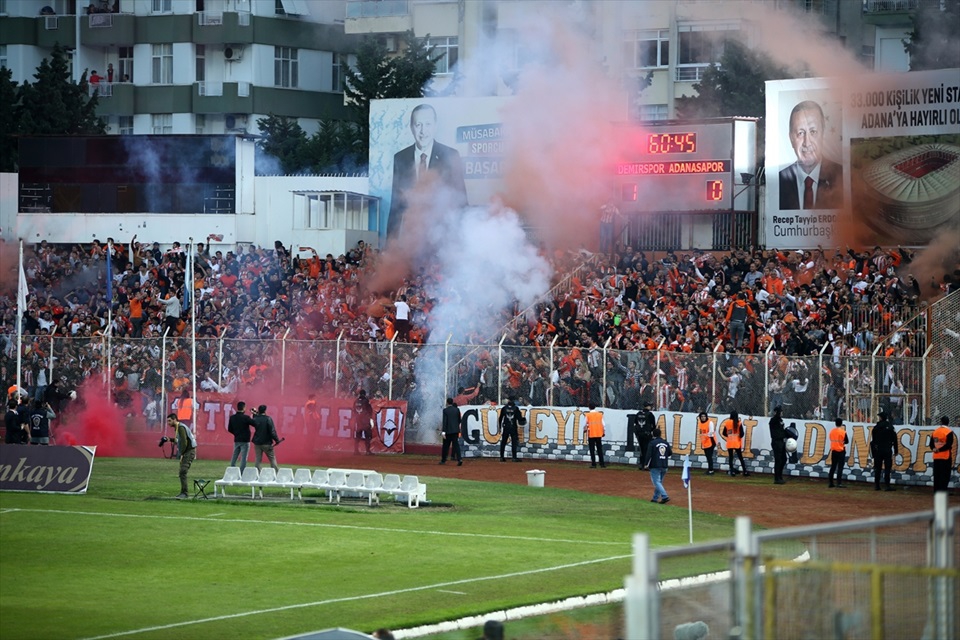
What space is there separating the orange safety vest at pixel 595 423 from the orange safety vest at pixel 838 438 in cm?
590

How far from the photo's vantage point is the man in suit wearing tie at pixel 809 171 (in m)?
42.1

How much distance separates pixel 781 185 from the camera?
42.8 metres

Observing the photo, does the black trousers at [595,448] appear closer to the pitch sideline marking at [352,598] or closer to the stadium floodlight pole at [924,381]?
the stadium floodlight pole at [924,381]

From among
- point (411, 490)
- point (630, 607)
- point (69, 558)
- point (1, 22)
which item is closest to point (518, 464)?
point (411, 490)

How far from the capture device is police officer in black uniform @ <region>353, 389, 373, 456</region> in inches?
1475

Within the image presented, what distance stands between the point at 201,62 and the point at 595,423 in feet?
133

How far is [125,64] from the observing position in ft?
230

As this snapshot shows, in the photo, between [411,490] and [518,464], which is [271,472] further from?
[518,464]

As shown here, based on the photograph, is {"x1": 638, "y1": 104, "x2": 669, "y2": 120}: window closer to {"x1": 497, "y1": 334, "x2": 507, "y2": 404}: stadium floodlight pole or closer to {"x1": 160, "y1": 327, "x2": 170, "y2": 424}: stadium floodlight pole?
{"x1": 497, "y1": 334, "x2": 507, "y2": 404}: stadium floodlight pole

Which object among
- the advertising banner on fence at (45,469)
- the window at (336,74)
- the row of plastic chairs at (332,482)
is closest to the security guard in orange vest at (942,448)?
the row of plastic chairs at (332,482)

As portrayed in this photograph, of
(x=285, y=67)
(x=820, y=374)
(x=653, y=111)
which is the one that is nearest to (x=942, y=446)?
(x=820, y=374)

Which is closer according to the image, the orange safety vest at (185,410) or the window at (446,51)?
the orange safety vest at (185,410)

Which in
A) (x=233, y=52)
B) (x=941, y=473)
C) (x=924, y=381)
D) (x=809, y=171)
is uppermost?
(x=233, y=52)

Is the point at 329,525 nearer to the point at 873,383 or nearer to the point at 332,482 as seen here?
the point at 332,482
